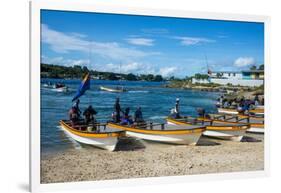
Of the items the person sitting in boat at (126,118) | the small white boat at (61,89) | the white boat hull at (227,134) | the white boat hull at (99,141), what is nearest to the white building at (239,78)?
Answer: the white boat hull at (227,134)

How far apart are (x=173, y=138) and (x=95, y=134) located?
42.8 inches

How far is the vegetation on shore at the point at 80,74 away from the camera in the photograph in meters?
5.43

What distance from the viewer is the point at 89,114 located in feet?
18.7

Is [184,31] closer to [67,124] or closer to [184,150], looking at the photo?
[184,150]

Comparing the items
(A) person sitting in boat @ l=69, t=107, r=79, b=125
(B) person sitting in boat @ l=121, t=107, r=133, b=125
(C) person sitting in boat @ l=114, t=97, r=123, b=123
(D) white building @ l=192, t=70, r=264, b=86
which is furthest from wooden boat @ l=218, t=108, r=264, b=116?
(A) person sitting in boat @ l=69, t=107, r=79, b=125

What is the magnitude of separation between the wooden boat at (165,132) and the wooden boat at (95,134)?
0.10 meters

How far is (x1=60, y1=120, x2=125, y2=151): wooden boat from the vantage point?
5.58 metres

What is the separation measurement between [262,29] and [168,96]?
1826 millimetres

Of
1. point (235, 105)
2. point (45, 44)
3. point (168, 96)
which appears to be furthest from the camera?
point (235, 105)

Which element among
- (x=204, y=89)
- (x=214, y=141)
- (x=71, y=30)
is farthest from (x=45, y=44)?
(x=214, y=141)

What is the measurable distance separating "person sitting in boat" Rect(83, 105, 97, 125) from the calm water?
5 centimetres

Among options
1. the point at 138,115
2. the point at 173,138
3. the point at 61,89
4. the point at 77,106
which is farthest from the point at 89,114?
the point at 173,138

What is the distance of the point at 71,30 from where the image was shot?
5586mm

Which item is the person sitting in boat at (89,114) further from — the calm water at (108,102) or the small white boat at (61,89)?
the small white boat at (61,89)
